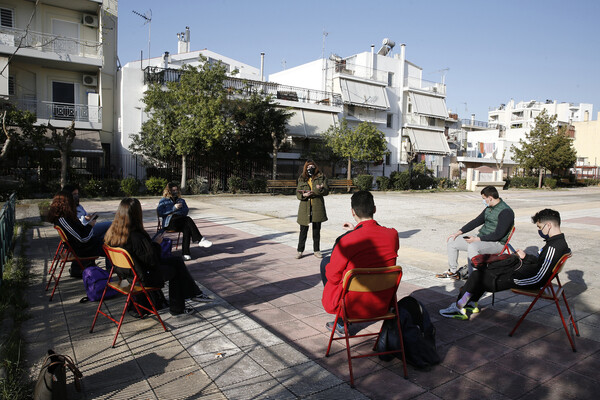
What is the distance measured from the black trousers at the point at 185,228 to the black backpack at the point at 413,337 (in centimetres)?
464

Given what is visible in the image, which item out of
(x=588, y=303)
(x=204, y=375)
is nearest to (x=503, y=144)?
(x=588, y=303)

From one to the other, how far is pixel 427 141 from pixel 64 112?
112ft

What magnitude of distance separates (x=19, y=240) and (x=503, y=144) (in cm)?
A: 5817

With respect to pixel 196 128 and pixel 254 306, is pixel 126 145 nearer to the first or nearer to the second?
pixel 196 128

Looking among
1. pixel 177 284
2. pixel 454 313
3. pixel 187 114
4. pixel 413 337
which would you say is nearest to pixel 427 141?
pixel 187 114

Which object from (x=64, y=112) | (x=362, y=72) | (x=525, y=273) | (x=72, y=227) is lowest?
(x=525, y=273)

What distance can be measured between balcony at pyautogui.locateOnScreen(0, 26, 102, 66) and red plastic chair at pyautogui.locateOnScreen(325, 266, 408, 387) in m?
22.5

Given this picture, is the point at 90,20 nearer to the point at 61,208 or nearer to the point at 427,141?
the point at 61,208

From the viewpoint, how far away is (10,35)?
20.7 meters

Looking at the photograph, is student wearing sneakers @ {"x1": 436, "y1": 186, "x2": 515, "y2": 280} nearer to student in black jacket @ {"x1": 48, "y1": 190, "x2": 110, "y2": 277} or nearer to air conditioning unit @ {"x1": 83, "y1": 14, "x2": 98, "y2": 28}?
student in black jacket @ {"x1": 48, "y1": 190, "x2": 110, "y2": 277}

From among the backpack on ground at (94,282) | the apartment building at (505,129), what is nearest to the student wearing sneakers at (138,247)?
the backpack on ground at (94,282)

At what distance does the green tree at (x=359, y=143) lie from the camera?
28.2 m

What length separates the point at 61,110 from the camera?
2262cm

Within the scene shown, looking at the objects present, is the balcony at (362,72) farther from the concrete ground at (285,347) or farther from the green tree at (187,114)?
the concrete ground at (285,347)
